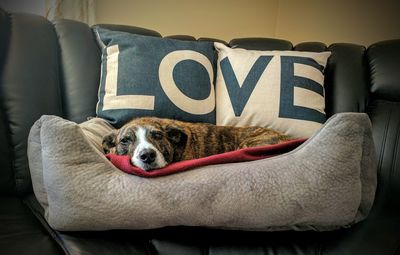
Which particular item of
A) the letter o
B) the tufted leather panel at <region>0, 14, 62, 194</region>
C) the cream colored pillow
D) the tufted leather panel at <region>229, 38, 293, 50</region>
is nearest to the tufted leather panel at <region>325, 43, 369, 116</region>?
the cream colored pillow

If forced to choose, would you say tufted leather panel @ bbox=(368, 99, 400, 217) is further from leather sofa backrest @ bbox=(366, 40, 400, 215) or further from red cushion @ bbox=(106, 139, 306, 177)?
red cushion @ bbox=(106, 139, 306, 177)

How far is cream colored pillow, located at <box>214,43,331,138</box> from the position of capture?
144 centimetres

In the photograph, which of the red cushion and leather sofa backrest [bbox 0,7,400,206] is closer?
the red cushion

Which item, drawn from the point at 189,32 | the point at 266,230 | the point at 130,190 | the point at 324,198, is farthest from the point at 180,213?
the point at 189,32

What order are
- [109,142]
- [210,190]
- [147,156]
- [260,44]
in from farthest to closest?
[260,44] < [109,142] < [147,156] < [210,190]

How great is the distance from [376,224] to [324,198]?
24 centimetres

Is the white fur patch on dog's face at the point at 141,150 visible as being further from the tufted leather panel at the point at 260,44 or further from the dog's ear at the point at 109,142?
the tufted leather panel at the point at 260,44

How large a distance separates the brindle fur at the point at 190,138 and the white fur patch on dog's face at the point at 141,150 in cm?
2

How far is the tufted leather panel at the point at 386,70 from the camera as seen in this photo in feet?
4.85

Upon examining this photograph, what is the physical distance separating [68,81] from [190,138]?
59cm

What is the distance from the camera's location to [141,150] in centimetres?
118

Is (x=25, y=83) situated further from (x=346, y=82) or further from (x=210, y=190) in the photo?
(x=346, y=82)

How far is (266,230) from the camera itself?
91cm

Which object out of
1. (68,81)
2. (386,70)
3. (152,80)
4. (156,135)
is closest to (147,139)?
(156,135)
